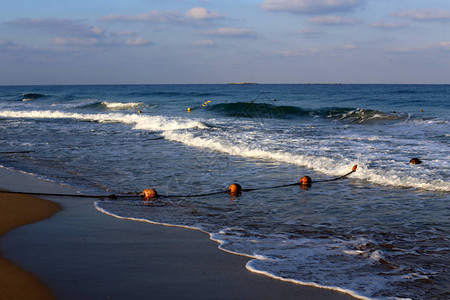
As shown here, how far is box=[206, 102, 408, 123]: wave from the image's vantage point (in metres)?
26.0

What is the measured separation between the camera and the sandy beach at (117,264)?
367 cm

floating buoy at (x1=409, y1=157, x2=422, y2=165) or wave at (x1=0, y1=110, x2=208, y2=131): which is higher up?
wave at (x1=0, y1=110, x2=208, y2=131)

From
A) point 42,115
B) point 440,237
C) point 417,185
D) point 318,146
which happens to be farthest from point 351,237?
point 42,115

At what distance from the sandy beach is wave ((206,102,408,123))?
70.8 feet

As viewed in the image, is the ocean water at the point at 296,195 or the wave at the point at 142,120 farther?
the wave at the point at 142,120

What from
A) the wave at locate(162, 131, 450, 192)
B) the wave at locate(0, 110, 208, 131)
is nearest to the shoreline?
the wave at locate(162, 131, 450, 192)

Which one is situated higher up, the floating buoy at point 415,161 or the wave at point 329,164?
the floating buoy at point 415,161

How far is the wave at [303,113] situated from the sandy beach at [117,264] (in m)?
21.6

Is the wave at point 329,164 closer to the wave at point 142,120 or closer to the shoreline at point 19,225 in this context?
the shoreline at point 19,225

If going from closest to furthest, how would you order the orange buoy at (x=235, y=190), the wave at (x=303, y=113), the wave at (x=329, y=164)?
the orange buoy at (x=235, y=190) → the wave at (x=329, y=164) → the wave at (x=303, y=113)

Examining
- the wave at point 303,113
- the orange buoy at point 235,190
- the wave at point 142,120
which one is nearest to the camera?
the orange buoy at point 235,190

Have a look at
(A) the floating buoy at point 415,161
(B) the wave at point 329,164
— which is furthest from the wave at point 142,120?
(A) the floating buoy at point 415,161

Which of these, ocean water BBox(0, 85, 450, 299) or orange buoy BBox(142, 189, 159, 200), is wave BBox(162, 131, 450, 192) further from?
orange buoy BBox(142, 189, 159, 200)

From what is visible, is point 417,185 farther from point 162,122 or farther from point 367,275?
point 162,122
